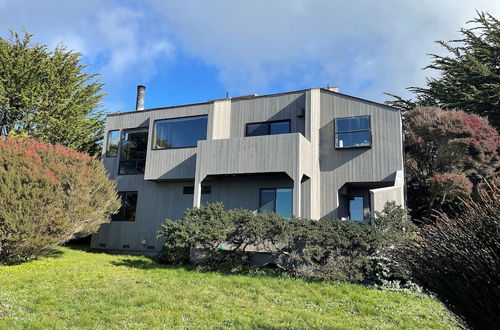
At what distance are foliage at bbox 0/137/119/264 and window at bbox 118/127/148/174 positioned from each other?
3.56 m

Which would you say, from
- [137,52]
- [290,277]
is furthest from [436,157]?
[137,52]

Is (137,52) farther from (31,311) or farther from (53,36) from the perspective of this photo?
(31,311)

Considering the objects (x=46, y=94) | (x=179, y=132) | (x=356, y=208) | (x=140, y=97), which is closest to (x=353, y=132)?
(x=356, y=208)

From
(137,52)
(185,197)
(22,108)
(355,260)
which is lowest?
(355,260)

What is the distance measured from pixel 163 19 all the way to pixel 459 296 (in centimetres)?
1529

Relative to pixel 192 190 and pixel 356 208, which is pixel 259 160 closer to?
pixel 192 190

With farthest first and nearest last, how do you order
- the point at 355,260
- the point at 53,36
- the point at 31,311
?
the point at 53,36 → the point at 355,260 → the point at 31,311

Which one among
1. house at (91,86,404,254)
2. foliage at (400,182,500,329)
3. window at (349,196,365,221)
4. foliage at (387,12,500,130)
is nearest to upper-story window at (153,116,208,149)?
house at (91,86,404,254)

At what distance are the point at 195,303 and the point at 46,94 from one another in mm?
18764

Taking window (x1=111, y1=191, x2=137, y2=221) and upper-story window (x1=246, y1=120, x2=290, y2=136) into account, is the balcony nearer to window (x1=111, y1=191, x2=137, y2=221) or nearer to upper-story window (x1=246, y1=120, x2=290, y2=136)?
upper-story window (x1=246, y1=120, x2=290, y2=136)

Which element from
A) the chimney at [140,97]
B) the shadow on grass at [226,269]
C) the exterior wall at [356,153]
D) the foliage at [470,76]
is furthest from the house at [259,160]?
the foliage at [470,76]

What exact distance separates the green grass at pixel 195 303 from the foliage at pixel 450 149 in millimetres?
6387

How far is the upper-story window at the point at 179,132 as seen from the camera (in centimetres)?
1520

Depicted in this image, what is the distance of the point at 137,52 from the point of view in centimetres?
1675
